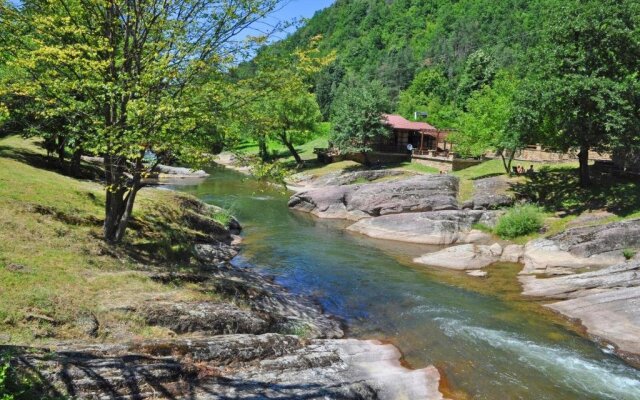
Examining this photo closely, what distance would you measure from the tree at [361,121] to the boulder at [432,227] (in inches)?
1045

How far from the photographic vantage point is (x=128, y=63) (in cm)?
1485

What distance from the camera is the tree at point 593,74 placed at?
28.5m

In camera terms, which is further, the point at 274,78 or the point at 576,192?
the point at 576,192

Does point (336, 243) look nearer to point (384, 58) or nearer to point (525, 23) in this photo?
point (384, 58)

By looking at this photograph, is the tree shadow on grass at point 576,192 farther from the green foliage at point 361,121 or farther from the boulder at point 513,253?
the green foliage at point 361,121

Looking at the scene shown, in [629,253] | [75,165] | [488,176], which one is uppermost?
[488,176]

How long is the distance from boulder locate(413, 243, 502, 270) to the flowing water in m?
1.01

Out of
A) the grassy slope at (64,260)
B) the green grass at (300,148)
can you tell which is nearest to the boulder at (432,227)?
the grassy slope at (64,260)

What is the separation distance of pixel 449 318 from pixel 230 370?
34.2 ft

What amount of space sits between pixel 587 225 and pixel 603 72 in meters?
10.3

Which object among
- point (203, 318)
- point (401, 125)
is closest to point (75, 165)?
point (203, 318)

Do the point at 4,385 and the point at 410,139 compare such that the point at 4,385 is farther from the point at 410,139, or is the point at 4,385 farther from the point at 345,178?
the point at 410,139

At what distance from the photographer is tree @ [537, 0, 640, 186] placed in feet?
Answer: 93.5

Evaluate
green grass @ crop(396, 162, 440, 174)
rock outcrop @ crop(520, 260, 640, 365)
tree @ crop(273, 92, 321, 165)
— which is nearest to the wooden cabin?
green grass @ crop(396, 162, 440, 174)
